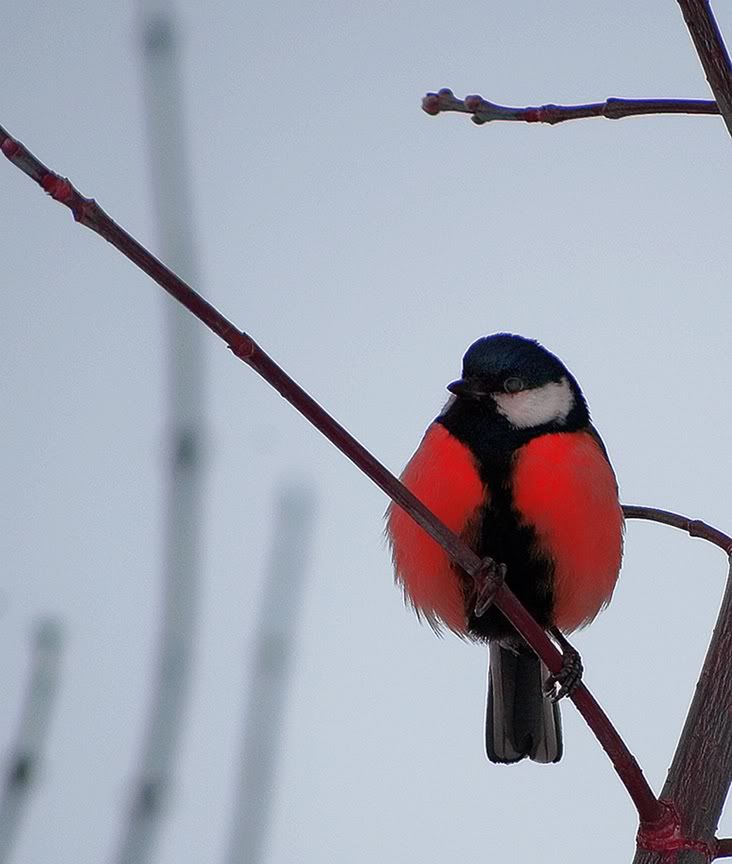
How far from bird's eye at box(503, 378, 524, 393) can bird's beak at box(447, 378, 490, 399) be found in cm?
4

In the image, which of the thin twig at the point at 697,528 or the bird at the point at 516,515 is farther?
the bird at the point at 516,515

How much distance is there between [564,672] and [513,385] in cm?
63

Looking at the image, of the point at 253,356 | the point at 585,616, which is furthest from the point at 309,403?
the point at 585,616

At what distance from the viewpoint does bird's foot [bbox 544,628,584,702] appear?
5.07ft

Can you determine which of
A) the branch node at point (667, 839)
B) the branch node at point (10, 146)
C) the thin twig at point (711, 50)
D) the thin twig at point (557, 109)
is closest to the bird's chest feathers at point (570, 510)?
the branch node at point (667, 839)

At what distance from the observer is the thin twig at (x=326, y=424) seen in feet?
2.70

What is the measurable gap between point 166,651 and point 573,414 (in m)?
1.32

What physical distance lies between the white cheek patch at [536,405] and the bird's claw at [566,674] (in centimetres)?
36

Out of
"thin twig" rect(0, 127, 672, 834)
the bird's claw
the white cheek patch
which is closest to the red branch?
"thin twig" rect(0, 127, 672, 834)

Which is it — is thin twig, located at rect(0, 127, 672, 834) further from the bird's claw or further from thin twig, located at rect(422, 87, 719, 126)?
thin twig, located at rect(422, 87, 719, 126)

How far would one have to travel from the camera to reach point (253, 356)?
92 cm

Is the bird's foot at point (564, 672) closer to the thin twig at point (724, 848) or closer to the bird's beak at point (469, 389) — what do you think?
the thin twig at point (724, 848)

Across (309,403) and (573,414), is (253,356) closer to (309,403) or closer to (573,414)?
(309,403)

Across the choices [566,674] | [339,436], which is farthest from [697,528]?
[339,436]
